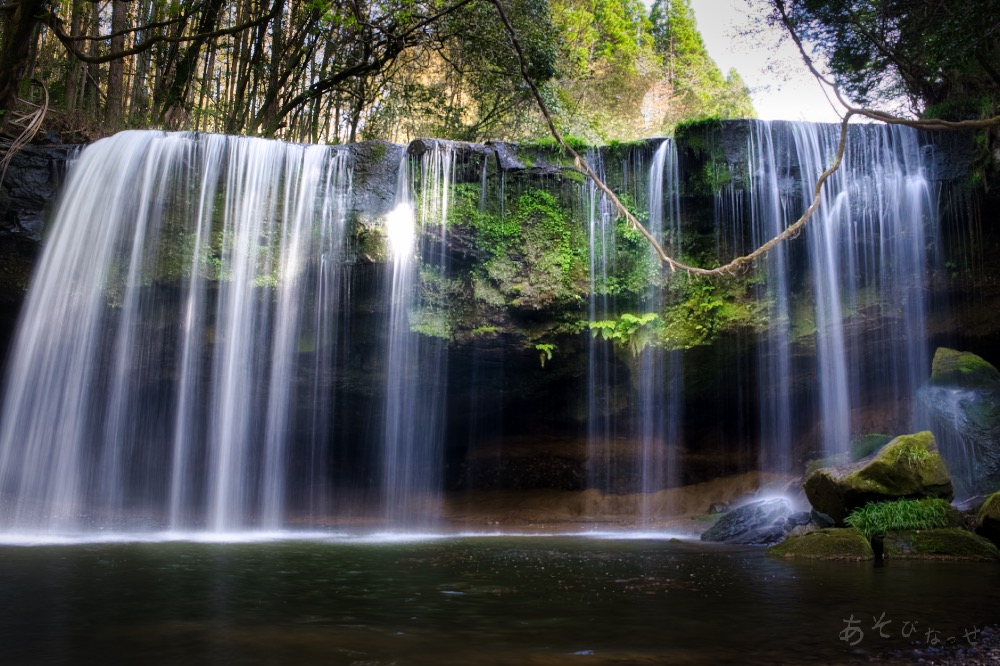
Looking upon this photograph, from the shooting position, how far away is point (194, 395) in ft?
42.0

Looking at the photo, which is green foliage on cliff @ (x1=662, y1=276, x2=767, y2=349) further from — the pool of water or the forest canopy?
the pool of water

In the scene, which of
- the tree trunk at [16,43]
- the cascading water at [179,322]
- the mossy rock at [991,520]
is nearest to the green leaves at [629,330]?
the cascading water at [179,322]

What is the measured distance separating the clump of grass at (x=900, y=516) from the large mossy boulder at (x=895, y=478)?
0.15 m

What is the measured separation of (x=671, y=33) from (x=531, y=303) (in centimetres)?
2139

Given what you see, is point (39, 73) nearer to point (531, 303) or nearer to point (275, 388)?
point (275, 388)

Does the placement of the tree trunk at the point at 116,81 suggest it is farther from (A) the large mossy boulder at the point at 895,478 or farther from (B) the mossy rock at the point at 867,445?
(B) the mossy rock at the point at 867,445

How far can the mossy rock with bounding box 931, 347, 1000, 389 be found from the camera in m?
11.2

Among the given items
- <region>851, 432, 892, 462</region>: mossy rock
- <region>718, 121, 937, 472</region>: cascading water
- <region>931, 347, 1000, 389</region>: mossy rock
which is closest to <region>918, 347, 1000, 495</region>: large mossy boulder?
<region>931, 347, 1000, 389</region>: mossy rock

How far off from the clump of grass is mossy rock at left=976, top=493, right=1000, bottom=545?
346 mm

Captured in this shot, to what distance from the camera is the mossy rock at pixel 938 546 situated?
7160mm

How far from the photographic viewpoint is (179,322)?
1261 centimetres

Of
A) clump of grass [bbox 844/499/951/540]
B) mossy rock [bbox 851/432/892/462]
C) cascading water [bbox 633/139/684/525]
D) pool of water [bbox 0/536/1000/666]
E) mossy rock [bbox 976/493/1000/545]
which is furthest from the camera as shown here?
cascading water [bbox 633/139/684/525]

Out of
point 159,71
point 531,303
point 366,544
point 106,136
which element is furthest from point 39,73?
point 366,544

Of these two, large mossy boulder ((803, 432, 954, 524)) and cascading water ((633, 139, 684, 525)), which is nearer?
large mossy boulder ((803, 432, 954, 524))
